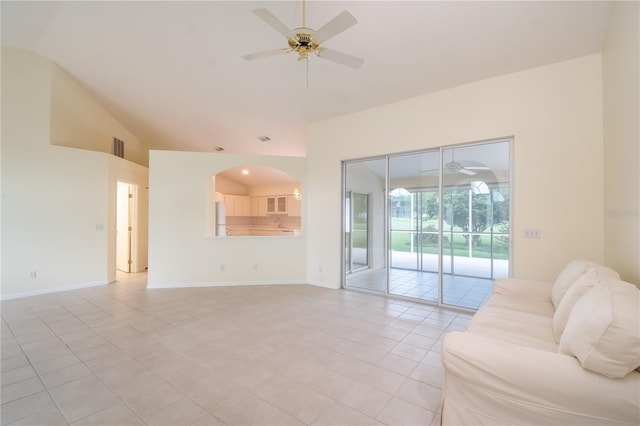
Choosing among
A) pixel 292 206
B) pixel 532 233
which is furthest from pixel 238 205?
pixel 532 233

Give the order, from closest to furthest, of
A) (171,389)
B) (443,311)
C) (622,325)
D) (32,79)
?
(622,325), (171,389), (443,311), (32,79)

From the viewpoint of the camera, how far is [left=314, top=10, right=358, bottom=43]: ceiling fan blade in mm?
2119

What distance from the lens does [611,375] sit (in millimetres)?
1321

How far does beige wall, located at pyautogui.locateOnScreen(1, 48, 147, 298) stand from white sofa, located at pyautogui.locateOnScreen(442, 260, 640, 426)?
629cm

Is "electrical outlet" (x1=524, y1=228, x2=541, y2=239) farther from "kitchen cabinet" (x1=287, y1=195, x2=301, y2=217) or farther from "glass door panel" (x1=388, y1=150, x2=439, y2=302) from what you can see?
"kitchen cabinet" (x1=287, y1=195, x2=301, y2=217)

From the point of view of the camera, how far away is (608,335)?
1.33 meters

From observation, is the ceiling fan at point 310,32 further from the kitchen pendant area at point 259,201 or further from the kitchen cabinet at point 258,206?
the kitchen cabinet at point 258,206

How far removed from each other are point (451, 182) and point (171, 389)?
4.09m

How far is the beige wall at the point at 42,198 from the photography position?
4.59 metres

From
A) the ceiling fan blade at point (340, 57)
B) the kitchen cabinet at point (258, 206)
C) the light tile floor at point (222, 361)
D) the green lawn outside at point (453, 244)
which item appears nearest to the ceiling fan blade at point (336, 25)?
the ceiling fan blade at point (340, 57)

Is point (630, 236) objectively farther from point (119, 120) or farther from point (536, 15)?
point (119, 120)

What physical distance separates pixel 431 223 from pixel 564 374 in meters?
3.16

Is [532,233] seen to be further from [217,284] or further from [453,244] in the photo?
[217,284]

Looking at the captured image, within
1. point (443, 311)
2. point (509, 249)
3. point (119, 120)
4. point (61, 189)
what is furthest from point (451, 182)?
point (119, 120)
